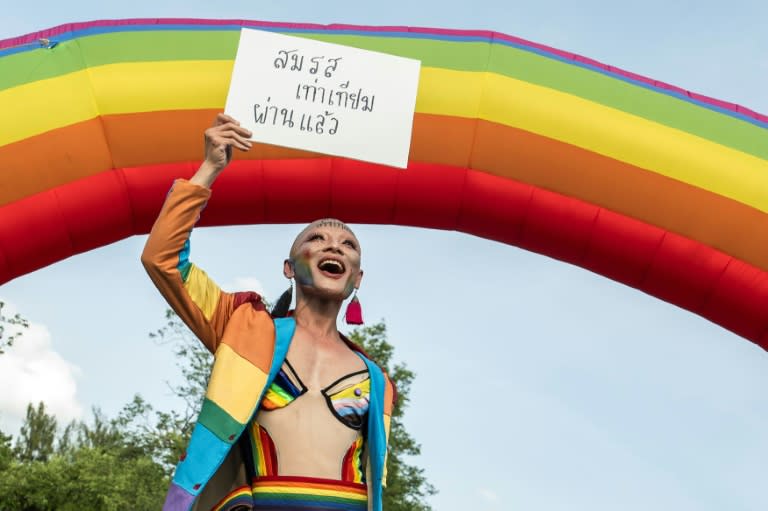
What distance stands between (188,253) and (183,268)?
0.04 m

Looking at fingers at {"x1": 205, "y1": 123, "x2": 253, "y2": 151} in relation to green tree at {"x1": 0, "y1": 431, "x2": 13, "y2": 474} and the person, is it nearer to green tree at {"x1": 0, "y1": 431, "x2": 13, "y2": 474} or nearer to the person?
the person

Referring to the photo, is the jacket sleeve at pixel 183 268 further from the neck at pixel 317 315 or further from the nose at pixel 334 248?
the nose at pixel 334 248

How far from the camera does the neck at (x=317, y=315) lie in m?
2.52

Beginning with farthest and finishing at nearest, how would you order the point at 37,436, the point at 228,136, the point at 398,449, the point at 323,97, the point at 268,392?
the point at 37,436 → the point at 398,449 → the point at 323,97 → the point at 228,136 → the point at 268,392

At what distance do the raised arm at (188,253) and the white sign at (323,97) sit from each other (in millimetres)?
225

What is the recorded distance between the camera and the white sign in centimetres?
266

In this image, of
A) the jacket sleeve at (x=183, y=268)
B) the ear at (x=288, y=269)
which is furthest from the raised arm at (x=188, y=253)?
the ear at (x=288, y=269)

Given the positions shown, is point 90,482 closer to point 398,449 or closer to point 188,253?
point 398,449

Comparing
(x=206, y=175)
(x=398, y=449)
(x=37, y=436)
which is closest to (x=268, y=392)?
(x=206, y=175)

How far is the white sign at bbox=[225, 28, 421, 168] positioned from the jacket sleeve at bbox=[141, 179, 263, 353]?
40cm

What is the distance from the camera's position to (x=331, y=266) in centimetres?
252

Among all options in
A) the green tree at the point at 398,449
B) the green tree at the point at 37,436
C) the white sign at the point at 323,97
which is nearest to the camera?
the white sign at the point at 323,97

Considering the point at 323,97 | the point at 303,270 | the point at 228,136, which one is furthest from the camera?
the point at 323,97

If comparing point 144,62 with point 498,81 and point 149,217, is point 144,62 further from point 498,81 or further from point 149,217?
point 498,81
